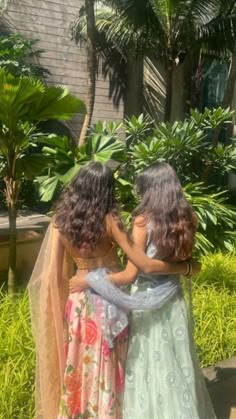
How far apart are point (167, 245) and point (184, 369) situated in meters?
0.65

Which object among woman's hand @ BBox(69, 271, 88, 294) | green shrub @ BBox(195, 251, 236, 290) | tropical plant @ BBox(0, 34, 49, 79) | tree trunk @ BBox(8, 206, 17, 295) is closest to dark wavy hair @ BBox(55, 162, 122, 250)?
Result: woman's hand @ BBox(69, 271, 88, 294)

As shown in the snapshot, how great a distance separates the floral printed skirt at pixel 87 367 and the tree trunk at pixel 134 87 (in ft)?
27.5

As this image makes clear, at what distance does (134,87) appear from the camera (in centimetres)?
1077

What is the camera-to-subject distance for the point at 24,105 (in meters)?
4.32

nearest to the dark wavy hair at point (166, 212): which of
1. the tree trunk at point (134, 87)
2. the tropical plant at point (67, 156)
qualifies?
the tropical plant at point (67, 156)

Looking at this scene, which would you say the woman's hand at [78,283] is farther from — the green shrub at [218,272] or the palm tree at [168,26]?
the palm tree at [168,26]

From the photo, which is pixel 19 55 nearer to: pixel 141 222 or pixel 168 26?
pixel 168 26

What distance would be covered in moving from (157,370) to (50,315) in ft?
1.93

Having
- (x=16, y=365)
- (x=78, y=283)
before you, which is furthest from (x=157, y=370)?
(x=16, y=365)

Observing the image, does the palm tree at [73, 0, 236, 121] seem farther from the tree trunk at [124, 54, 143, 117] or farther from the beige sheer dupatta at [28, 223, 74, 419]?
the beige sheer dupatta at [28, 223, 74, 419]

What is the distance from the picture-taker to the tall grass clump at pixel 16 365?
316 centimetres

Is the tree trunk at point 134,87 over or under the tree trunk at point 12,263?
over

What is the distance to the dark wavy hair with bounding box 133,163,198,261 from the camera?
2611mm

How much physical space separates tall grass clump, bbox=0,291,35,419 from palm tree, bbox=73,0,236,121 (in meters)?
6.46
